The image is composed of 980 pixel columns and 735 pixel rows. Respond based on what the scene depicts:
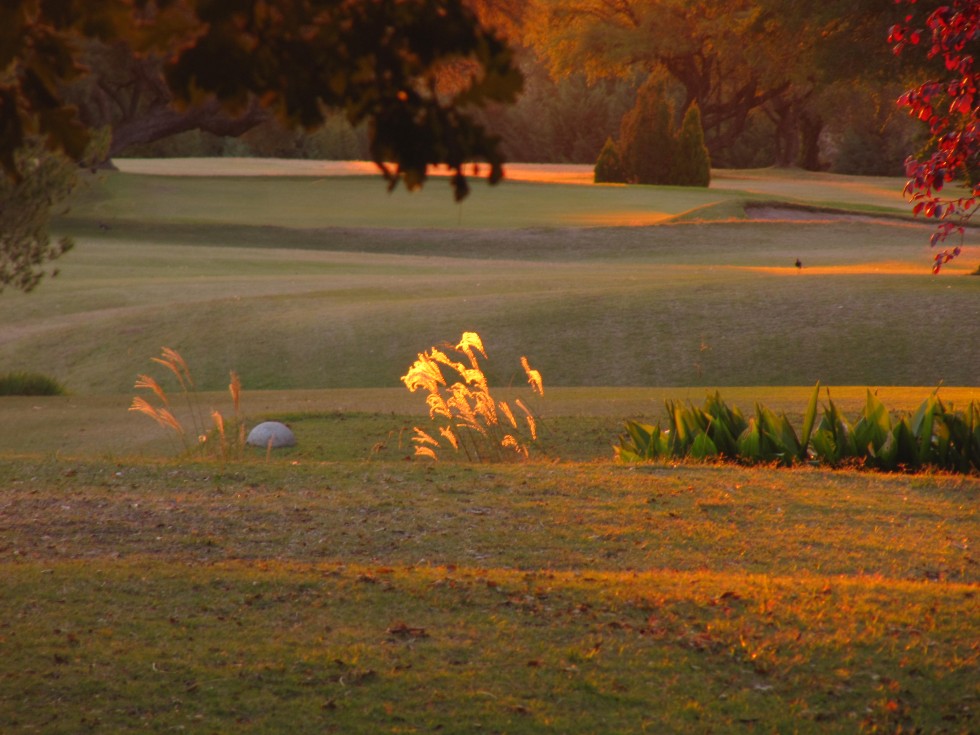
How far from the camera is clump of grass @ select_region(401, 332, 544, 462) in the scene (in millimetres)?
8555

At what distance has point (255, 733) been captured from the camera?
175 inches

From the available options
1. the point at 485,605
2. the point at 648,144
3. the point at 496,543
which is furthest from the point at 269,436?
the point at 648,144

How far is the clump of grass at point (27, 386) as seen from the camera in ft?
51.7

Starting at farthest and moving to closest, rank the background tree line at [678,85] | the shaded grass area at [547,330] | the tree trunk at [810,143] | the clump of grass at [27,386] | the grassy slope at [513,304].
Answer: the tree trunk at [810,143]
the background tree line at [678,85]
the grassy slope at [513,304]
the shaded grass area at [547,330]
the clump of grass at [27,386]

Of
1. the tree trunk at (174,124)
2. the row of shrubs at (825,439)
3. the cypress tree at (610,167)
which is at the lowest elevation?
the row of shrubs at (825,439)

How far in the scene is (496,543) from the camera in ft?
23.8

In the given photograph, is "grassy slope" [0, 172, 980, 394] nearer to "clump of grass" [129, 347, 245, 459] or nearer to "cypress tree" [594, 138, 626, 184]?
"clump of grass" [129, 347, 245, 459]

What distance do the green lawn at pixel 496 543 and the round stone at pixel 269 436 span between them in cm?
22

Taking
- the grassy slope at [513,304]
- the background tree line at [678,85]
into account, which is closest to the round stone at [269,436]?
the background tree line at [678,85]

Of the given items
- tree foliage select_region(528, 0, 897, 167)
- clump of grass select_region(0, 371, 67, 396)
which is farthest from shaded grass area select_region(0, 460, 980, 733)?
tree foliage select_region(528, 0, 897, 167)

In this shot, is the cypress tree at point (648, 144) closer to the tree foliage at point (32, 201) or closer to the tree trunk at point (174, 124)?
the tree trunk at point (174, 124)

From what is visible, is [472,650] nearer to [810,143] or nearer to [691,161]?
[691,161]

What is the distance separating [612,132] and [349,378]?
5927 cm

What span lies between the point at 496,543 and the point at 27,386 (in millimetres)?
10324
